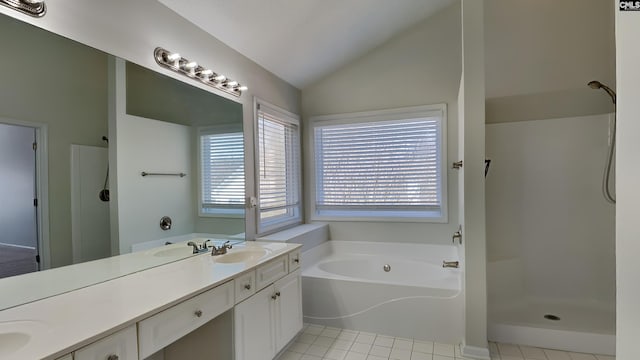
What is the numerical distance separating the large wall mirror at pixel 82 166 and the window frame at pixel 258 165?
2.13ft

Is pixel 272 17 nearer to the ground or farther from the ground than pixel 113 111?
farther from the ground

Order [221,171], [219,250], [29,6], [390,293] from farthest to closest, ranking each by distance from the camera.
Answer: [390,293], [221,171], [219,250], [29,6]

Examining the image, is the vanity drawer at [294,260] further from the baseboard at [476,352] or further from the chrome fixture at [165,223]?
the baseboard at [476,352]

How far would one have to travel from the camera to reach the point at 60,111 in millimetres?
1413

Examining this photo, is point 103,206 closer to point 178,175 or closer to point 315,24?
point 178,175

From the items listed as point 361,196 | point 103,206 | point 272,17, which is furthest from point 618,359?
point 361,196

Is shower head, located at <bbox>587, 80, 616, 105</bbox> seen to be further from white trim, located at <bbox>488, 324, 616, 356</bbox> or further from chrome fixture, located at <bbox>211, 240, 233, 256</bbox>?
chrome fixture, located at <bbox>211, 240, 233, 256</bbox>

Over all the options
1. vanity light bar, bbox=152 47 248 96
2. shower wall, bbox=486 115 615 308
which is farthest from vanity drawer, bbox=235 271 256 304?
shower wall, bbox=486 115 615 308

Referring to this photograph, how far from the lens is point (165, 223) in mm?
2006

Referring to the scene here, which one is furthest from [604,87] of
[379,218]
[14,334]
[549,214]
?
[14,334]

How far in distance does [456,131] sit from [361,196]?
48.1 inches

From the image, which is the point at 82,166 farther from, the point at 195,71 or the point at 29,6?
the point at 195,71

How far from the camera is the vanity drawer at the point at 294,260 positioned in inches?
91.3

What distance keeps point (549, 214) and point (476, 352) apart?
58.5 inches
